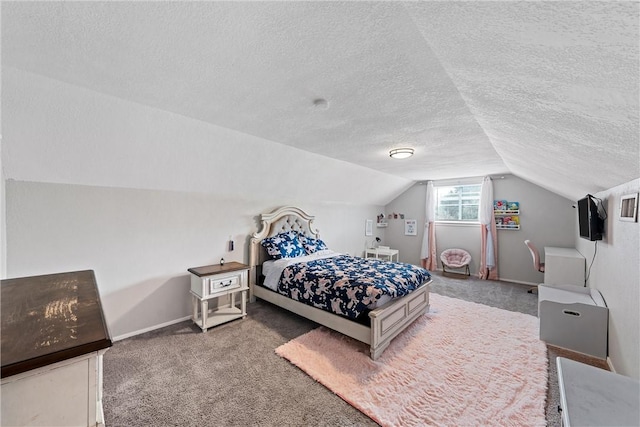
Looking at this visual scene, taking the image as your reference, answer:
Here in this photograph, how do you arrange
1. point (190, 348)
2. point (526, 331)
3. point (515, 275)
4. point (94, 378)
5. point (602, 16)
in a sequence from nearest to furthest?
1. point (602, 16)
2. point (94, 378)
3. point (190, 348)
4. point (526, 331)
5. point (515, 275)

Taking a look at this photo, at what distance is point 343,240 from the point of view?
5461 mm

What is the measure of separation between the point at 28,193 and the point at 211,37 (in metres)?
2.36

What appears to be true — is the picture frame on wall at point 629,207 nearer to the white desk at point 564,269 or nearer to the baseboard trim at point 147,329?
the white desk at point 564,269

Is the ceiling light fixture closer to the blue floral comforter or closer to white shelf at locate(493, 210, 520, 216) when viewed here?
the blue floral comforter

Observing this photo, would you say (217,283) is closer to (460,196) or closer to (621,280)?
(621,280)

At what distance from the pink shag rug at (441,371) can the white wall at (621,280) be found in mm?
566

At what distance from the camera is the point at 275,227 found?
13.1 ft

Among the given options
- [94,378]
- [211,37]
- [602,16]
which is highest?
[211,37]

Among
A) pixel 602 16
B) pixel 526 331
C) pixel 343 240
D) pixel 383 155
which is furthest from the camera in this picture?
pixel 343 240

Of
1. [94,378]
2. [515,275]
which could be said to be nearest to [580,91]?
[94,378]

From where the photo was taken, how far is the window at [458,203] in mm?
5422

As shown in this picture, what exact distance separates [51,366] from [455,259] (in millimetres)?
6039

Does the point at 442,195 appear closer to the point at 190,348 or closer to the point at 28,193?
the point at 190,348

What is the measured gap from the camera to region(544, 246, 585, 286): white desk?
3.37 m
